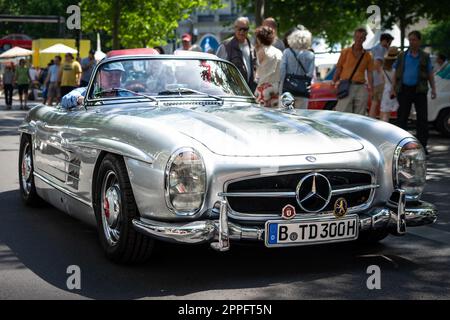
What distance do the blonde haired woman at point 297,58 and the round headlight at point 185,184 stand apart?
5122 millimetres

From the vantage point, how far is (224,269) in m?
5.21

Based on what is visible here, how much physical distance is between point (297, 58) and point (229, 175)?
5.14 m

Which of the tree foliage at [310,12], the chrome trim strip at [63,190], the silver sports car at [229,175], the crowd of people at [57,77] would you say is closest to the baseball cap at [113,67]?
the silver sports car at [229,175]

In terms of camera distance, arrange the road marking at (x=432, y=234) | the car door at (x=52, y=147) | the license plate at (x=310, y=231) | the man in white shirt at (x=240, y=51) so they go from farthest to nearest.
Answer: the man in white shirt at (x=240, y=51) < the car door at (x=52, y=147) < the road marking at (x=432, y=234) < the license plate at (x=310, y=231)

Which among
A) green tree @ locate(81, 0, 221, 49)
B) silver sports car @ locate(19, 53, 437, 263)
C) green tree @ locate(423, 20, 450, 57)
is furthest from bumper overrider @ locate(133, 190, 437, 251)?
green tree @ locate(423, 20, 450, 57)

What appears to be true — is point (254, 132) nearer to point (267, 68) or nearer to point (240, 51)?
point (267, 68)

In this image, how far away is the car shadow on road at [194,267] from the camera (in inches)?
187

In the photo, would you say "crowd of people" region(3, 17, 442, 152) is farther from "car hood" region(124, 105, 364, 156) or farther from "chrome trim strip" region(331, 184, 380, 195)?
"chrome trim strip" region(331, 184, 380, 195)

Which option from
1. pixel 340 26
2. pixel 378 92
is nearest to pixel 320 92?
pixel 378 92

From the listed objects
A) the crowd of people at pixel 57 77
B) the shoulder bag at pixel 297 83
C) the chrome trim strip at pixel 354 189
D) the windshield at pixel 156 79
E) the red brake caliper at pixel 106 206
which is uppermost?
the windshield at pixel 156 79

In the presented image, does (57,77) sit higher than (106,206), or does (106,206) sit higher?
(106,206)

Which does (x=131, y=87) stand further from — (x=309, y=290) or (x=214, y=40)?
(x=214, y=40)

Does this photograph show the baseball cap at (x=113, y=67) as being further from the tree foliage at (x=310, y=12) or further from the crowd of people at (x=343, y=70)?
the tree foliage at (x=310, y=12)
